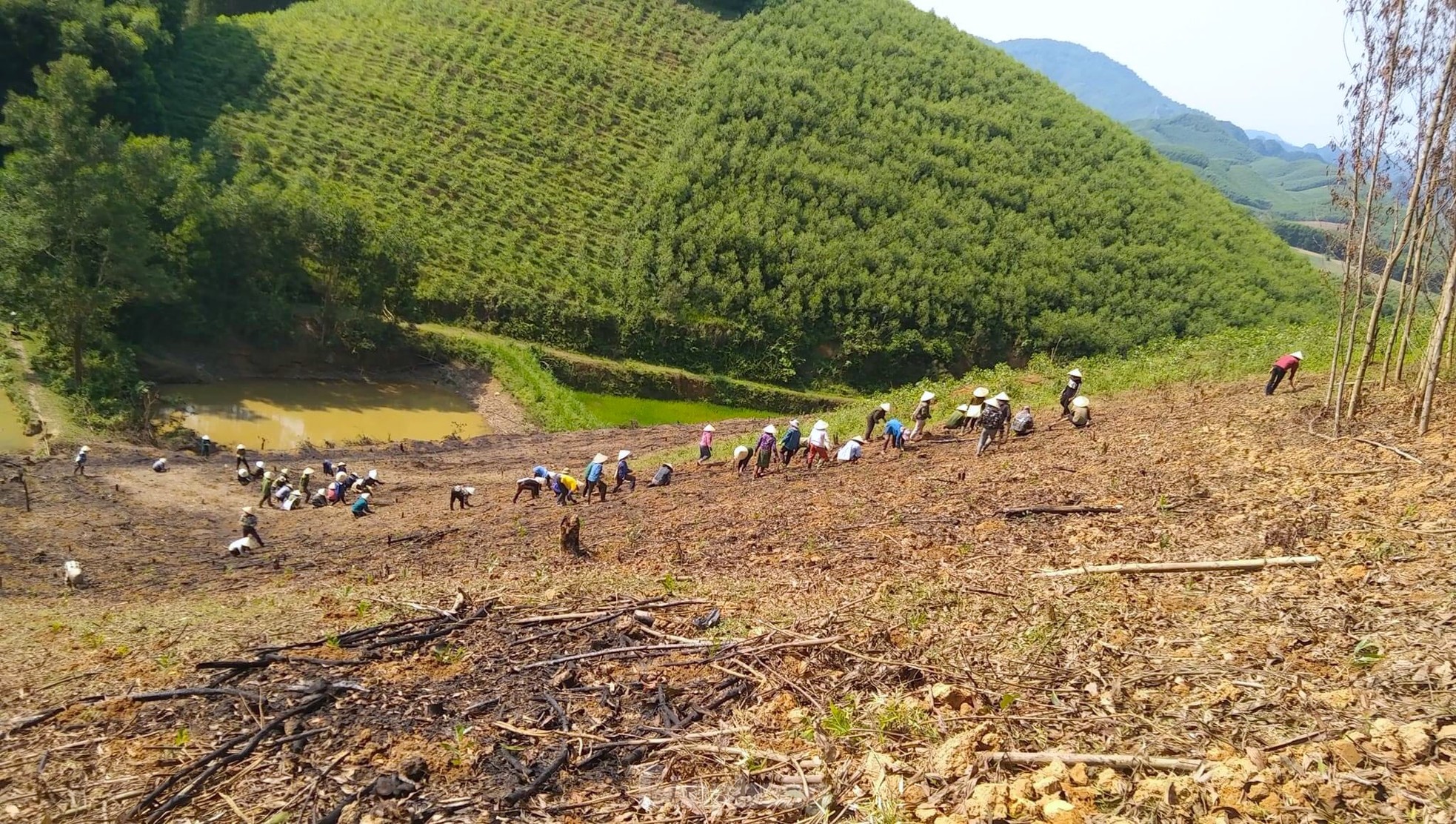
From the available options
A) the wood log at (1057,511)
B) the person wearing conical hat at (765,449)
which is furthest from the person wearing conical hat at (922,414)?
the wood log at (1057,511)

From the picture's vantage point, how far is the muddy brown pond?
26156 millimetres

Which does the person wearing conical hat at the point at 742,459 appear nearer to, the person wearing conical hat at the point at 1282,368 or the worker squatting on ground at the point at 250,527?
the worker squatting on ground at the point at 250,527

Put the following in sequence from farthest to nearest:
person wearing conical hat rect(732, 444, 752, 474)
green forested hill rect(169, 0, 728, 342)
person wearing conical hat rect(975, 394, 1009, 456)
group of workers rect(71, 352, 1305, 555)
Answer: green forested hill rect(169, 0, 728, 342)
person wearing conical hat rect(732, 444, 752, 474)
group of workers rect(71, 352, 1305, 555)
person wearing conical hat rect(975, 394, 1009, 456)

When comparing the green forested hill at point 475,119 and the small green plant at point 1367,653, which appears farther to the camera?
the green forested hill at point 475,119

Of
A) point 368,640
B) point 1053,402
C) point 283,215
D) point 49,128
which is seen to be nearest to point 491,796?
point 368,640

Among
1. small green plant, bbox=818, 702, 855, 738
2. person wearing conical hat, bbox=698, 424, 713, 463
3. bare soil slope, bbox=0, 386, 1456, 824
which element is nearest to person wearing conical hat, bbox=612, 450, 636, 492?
person wearing conical hat, bbox=698, 424, 713, 463

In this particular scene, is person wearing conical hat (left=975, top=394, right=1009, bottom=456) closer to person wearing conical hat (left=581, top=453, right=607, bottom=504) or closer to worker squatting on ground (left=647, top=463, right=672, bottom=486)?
worker squatting on ground (left=647, top=463, right=672, bottom=486)

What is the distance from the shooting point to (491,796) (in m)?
4.57

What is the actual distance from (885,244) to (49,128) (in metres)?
38.1

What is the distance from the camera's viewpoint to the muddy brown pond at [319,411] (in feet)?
85.8

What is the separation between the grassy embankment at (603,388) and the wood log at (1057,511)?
22478mm

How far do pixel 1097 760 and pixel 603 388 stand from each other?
32951 mm

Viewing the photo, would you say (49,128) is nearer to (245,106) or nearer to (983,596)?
(245,106)

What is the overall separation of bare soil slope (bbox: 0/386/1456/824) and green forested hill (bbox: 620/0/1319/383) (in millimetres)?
30454
